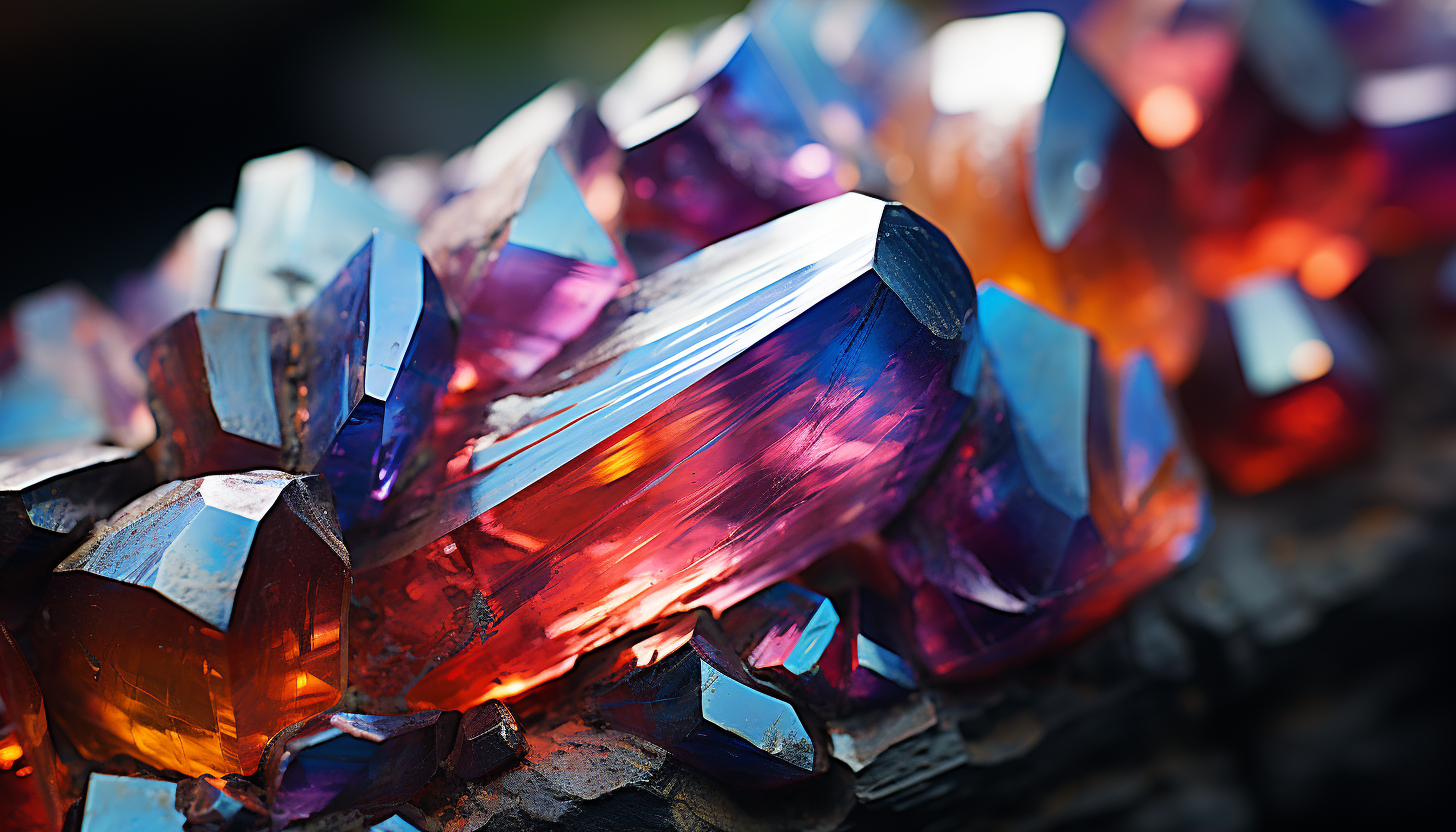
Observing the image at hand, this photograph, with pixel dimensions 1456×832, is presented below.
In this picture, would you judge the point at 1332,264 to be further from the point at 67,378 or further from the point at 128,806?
the point at 67,378

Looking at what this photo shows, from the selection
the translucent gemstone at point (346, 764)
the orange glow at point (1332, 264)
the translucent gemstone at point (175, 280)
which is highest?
the translucent gemstone at point (175, 280)

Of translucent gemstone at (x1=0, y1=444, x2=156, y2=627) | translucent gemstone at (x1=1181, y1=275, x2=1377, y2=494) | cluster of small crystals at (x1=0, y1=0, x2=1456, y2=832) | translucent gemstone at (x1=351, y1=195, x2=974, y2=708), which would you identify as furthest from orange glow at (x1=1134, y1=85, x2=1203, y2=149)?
translucent gemstone at (x1=0, y1=444, x2=156, y2=627)

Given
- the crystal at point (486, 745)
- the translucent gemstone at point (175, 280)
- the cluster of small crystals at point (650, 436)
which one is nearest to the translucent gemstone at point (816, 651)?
the cluster of small crystals at point (650, 436)

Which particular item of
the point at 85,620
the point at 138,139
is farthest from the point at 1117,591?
the point at 138,139

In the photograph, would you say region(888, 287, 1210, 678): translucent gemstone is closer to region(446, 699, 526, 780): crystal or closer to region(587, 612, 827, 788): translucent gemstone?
region(587, 612, 827, 788): translucent gemstone

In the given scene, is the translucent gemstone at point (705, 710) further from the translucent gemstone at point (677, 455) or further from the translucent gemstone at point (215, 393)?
the translucent gemstone at point (215, 393)

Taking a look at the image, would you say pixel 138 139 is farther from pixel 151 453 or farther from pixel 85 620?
pixel 85 620

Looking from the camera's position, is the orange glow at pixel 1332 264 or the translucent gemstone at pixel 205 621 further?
the orange glow at pixel 1332 264
